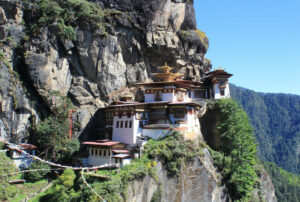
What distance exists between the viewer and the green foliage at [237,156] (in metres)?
29.5

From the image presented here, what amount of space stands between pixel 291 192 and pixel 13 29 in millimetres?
115684

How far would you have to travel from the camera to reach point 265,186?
3606cm

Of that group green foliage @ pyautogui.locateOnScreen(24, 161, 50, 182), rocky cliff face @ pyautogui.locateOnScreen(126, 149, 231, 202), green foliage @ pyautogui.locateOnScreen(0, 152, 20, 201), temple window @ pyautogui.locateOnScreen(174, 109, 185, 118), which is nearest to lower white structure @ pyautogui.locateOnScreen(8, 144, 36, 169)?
green foliage @ pyautogui.locateOnScreen(24, 161, 50, 182)

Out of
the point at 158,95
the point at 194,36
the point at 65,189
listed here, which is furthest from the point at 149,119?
the point at 194,36

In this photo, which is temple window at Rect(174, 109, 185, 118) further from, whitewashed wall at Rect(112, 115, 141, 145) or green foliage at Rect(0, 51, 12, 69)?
green foliage at Rect(0, 51, 12, 69)

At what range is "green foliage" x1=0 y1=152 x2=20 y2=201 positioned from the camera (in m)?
21.9

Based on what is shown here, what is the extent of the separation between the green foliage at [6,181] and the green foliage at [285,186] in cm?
10697

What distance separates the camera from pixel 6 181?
23.6 metres

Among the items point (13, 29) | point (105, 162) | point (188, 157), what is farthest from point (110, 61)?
point (188, 157)

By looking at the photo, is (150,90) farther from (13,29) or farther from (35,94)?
(13,29)

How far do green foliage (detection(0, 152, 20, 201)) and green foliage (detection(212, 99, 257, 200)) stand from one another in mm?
22635

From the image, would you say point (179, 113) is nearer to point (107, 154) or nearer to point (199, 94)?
point (199, 94)

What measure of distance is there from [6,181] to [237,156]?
2573 cm

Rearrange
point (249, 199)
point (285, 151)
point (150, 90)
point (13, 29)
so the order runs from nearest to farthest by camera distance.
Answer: point (249, 199), point (13, 29), point (150, 90), point (285, 151)
